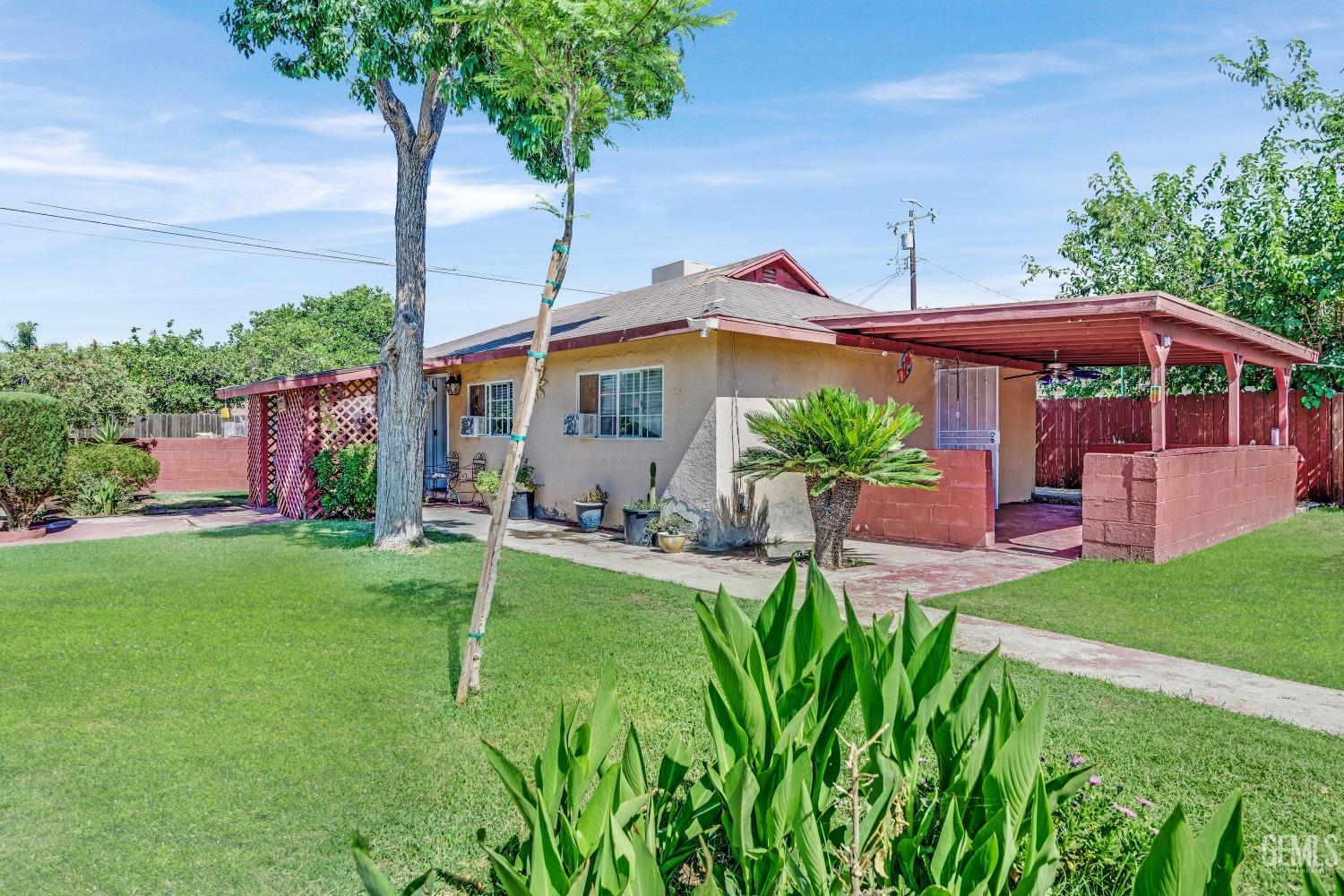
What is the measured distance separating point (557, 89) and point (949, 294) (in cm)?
2772

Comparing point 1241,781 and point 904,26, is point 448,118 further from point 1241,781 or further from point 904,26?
point 1241,781

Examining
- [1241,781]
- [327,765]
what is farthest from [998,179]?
[327,765]

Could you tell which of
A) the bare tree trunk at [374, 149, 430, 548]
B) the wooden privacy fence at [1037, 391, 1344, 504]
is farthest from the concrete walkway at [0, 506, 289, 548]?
the wooden privacy fence at [1037, 391, 1344, 504]

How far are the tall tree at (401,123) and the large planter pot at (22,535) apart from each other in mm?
5630

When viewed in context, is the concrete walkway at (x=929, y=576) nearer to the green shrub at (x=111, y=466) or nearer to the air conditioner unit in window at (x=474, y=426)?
the green shrub at (x=111, y=466)

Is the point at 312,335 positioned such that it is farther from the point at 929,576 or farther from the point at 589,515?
the point at 929,576

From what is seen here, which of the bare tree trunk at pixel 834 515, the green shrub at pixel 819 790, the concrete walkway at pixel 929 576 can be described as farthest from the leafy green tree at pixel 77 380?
the green shrub at pixel 819 790

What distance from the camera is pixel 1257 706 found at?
4211mm

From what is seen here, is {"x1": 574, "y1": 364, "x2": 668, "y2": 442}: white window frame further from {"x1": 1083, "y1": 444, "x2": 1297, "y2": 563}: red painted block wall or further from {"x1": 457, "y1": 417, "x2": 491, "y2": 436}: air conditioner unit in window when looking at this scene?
{"x1": 1083, "y1": 444, "x2": 1297, "y2": 563}: red painted block wall

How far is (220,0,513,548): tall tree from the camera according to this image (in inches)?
346

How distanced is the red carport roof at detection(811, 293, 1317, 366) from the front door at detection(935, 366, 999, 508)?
1.65 feet

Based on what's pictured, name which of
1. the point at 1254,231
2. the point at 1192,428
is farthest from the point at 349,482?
the point at 1254,231

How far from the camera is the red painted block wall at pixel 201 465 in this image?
64.1 ft

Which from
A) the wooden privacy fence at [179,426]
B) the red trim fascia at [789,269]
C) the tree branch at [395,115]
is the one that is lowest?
the wooden privacy fence at [179,426]
